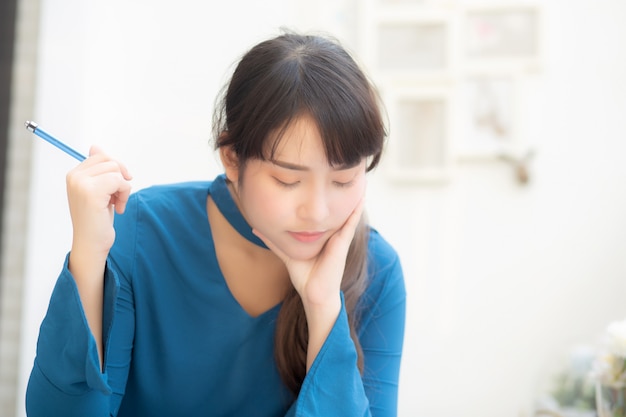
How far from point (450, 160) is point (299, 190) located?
159 centimetres

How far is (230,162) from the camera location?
1183 millimetres

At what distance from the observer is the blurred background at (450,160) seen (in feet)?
8.24

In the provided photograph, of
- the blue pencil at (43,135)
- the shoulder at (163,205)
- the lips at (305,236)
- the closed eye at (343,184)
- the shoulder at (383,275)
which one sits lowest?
the shoulder at (383,275)

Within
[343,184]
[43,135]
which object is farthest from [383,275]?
[43,135]

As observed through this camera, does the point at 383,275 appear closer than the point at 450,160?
Yes

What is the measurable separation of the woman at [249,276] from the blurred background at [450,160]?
1.30 metres

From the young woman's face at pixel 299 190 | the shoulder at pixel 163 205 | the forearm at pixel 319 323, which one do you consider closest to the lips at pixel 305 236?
the young woman's face at pixel 299 190

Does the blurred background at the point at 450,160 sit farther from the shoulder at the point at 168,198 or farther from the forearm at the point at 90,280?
the forearm at the point at 90,280

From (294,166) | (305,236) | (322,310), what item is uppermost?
(294,166)

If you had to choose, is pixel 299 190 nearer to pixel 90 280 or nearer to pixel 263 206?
pixel 263 206

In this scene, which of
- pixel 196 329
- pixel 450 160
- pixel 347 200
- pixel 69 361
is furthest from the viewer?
pixel 450 160

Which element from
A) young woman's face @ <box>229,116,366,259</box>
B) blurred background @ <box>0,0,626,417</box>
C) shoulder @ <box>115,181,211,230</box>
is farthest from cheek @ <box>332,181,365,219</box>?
blurred background @ <box>0,0,626,417</box>

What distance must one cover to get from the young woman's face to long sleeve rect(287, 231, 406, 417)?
0.51 ft

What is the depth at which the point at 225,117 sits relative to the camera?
1188 millimetres
